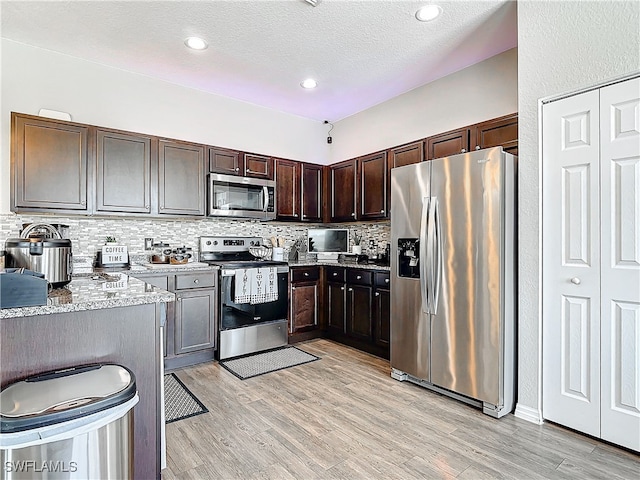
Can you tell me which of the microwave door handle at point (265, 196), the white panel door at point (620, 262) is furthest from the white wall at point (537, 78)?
the microwave door handle at point (265, 196)

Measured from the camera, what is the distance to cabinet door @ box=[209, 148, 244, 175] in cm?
380

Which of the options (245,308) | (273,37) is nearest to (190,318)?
(245,308)

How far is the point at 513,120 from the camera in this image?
2838 millimetres

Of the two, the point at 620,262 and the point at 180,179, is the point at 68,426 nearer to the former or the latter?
the point at 620,262

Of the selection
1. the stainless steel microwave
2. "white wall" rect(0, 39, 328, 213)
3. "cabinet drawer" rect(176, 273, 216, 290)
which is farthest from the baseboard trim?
"white wall" rect(0, 39, 328, 213)

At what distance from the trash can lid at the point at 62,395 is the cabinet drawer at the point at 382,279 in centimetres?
259

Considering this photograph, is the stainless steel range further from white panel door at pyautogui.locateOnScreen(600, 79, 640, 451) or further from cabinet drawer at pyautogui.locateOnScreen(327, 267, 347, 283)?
white panel door at pyautogui.locateOnScreen(600, 79, 640, 451)

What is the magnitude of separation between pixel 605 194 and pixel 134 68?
4062 mm

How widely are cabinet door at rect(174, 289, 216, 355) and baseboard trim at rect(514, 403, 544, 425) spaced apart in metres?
2.66

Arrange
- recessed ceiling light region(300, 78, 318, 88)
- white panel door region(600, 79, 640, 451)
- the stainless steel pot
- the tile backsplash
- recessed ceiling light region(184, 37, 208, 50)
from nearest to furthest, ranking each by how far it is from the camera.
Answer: the stainless steel pot < white panel door region(600, 79, 640, 451) < recessed ceiling light region(184, 37, 208, 50) < the tile backsplash < recessed ceiling light region(300, 78, 318, 88)

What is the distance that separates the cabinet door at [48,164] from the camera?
2850 mm

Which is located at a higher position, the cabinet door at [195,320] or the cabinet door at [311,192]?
the cabinet door at [311,192]

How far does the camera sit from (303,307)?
4.15 m

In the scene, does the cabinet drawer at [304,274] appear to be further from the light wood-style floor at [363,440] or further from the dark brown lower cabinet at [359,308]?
the light wood-style floor at [363,440]
